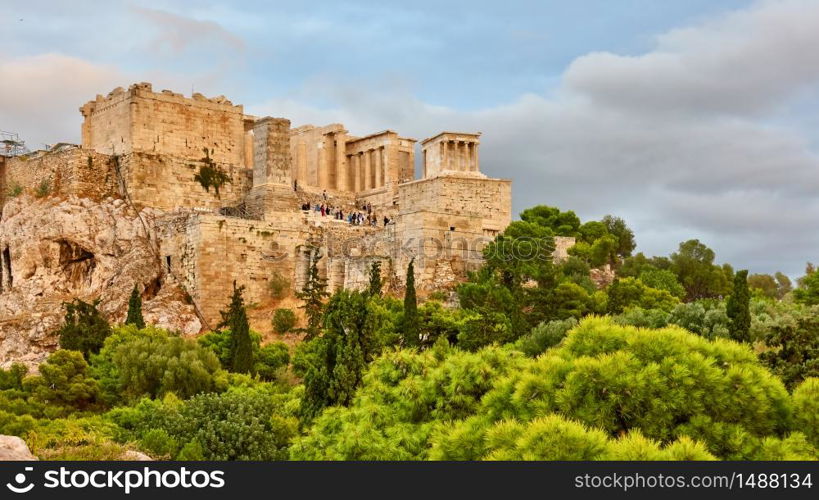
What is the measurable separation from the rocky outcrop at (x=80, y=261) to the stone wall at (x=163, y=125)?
2.87 metres

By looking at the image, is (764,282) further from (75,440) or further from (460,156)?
(75,440)

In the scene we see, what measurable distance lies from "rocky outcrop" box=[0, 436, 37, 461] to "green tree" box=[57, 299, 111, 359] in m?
18.8

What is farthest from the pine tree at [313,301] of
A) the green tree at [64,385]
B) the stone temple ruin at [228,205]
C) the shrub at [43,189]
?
the shrub at [43,189]

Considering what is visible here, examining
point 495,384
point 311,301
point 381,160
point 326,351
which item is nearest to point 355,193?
point 381,160

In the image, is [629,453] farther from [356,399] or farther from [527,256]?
[527,256]

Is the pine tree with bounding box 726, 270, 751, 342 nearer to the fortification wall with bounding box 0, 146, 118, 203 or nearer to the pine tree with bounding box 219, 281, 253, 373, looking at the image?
the pine tree with bounding box 219, 281, 253, 373

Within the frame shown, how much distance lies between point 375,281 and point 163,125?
1261 centimetres

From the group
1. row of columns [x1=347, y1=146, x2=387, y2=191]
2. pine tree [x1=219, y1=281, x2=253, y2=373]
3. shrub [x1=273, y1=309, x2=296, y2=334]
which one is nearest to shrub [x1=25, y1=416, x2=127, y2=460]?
pine tree [x1=219, y1=281, x2=253, y2=373]

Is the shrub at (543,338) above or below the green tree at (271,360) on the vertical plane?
above

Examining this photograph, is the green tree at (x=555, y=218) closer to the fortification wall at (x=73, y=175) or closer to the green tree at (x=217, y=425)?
the fortification wall at (x=73, y=175)

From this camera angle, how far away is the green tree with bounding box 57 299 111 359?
36219 mm

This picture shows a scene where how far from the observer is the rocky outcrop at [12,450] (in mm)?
15094

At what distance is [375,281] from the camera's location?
4084cm

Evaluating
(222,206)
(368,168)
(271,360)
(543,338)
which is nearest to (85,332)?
(271,360)
